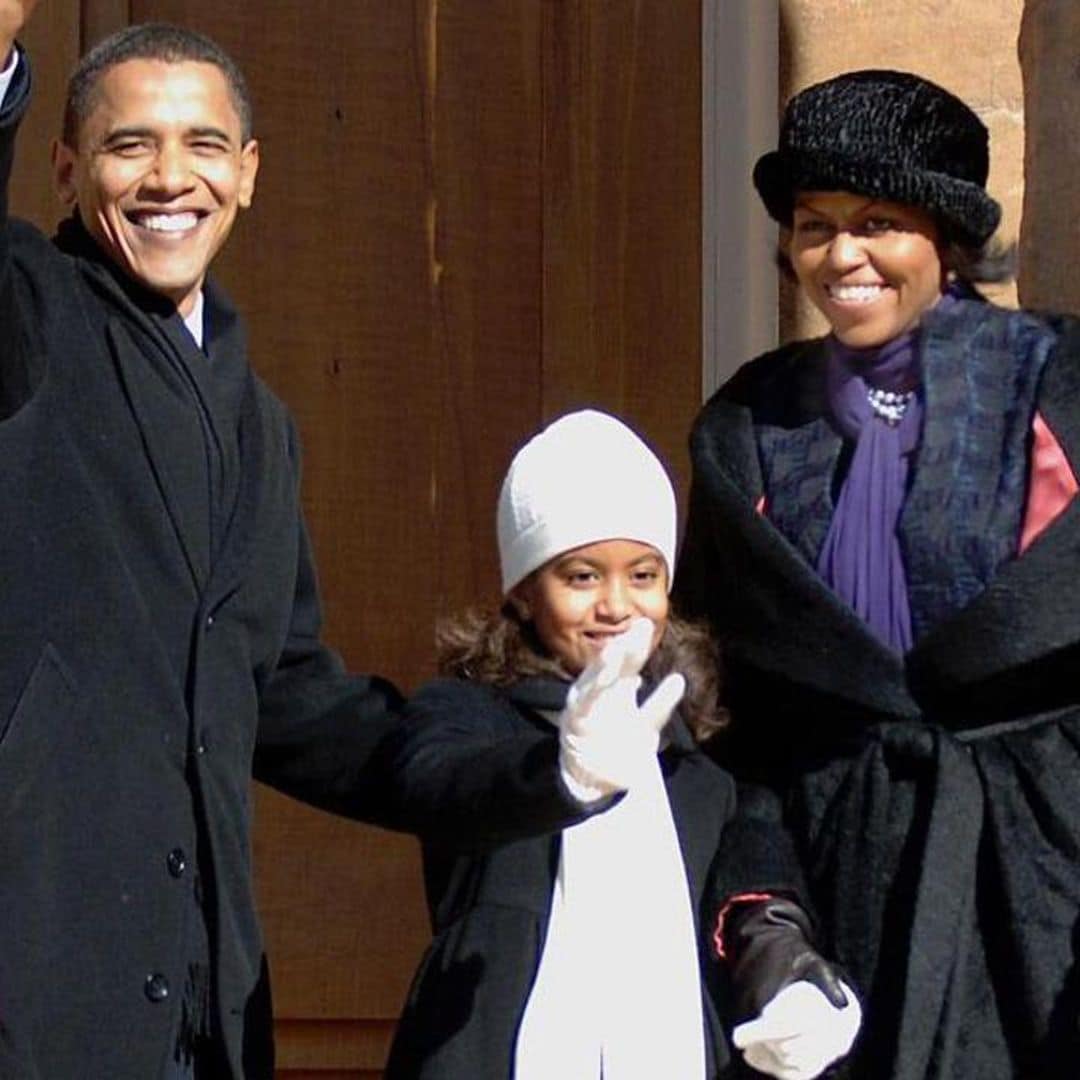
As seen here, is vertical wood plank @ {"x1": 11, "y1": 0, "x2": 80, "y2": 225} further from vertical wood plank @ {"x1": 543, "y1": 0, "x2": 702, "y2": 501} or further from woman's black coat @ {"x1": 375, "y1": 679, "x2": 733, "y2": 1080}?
woman's black coat @ {"x1": 375, "y1": 679, "x2": 733, "y2": 1080}

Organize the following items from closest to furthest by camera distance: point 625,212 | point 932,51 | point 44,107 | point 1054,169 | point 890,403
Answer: point 890,403 < point 1054,169 < point 932,51 < point 44,107 < point 625,212

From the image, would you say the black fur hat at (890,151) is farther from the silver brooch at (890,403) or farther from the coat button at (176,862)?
the coat button at (176,862)

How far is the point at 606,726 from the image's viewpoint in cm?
333

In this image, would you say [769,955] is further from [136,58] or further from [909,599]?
[136,58]

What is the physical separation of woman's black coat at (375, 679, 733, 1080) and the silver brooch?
35cm

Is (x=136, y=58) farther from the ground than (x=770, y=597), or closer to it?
farther from the ground

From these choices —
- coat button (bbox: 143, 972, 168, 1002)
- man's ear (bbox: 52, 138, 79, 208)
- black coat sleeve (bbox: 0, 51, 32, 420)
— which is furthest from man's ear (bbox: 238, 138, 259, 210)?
coat button (bbox: 143, 972, 168, 1002)

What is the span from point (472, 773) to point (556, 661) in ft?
0.80

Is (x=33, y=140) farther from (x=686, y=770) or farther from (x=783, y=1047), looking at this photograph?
(x=783, y=1047)

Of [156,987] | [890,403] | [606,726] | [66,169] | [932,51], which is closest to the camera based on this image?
[606,726]

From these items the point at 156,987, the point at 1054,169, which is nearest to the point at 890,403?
the point at 1054,169

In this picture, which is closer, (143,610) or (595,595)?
(143,610)

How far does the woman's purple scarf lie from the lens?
3734mm

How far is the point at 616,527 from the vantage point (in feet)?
12.2
